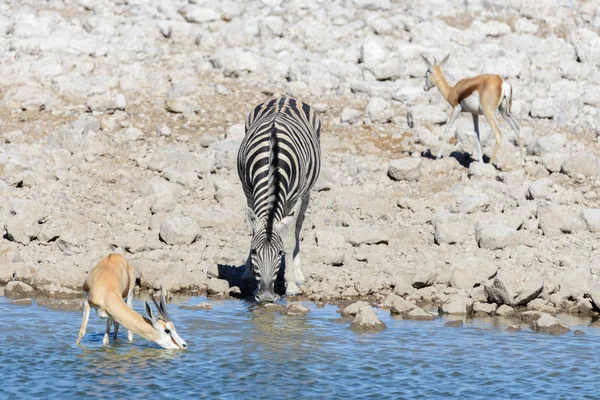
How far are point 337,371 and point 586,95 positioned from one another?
13252 mm

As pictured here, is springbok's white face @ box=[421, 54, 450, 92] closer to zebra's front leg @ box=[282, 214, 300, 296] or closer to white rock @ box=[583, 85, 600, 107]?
white rock @ box=[583, 85, 600, 107]

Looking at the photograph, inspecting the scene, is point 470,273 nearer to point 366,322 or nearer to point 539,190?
point 366,322

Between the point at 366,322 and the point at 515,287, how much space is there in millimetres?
2183

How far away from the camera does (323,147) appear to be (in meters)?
17.8

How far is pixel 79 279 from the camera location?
11773 mm

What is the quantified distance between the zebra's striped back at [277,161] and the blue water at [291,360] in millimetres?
1429

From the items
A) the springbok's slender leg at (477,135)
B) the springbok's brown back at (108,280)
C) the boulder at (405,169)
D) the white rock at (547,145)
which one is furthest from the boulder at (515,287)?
the white rock at (547,145)

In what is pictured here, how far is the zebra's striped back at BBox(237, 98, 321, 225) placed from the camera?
1111 cm

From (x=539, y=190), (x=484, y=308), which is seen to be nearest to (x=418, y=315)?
(x=484, y=308)

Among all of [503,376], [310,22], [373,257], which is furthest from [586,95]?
[503,376]

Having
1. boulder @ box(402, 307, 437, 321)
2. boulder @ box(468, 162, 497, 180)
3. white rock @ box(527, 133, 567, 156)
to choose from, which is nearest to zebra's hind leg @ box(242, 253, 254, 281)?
boulder @ box(402, 307, 437, 321)

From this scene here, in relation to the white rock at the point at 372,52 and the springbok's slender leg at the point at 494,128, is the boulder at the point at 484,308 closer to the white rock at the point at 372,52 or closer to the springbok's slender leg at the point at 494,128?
the springbok's slender leg at the point at 494,128

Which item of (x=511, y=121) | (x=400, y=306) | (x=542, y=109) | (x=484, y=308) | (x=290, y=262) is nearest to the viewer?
(x=400, y=306)

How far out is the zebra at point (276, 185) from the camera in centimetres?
1080
